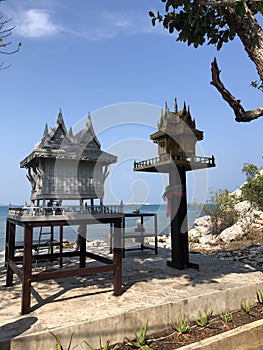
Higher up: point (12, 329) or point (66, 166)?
point (66, 166)

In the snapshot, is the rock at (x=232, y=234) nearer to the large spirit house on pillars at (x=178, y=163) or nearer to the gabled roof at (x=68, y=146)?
the large spirit house on pillars at (x=178, y=163)

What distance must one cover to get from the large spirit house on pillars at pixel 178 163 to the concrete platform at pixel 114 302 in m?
0.91

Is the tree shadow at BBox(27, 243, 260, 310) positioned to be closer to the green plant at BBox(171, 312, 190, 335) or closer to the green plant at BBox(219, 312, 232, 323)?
the green plant at BBox(219, 312, 232, 323)

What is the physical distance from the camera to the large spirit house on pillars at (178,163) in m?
8.02

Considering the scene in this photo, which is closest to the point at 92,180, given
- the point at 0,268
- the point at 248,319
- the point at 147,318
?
the point at 147,318

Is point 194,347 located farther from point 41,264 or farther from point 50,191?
point 41,264

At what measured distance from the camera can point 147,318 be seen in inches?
195

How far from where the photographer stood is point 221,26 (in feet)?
23.6

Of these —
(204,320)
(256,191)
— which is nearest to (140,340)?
(204,320)

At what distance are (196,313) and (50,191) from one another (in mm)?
4331

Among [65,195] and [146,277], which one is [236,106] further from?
[146,277]

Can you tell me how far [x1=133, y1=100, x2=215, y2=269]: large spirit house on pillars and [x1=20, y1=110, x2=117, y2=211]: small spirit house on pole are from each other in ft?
5.46

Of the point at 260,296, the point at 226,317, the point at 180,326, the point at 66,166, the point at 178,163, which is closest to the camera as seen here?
the point at 180,326

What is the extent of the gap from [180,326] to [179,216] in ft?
11.5
